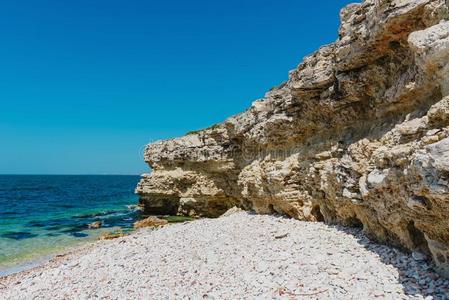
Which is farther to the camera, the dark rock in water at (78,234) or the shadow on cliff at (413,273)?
the dark rock in water at (78,234)

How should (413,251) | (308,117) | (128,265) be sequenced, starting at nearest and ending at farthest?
1. (413,251)
2. (128,265)
3. (308,117)

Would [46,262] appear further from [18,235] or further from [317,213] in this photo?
[317,213]

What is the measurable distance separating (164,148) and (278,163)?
22.6 metres

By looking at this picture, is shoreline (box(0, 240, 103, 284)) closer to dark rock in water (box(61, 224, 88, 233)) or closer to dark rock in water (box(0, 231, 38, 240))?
dark rock in water (box(0, 231, 38, 240))

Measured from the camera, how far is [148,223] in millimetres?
34250

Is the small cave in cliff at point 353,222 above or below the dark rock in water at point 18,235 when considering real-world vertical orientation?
above


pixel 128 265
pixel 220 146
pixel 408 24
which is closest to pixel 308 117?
pixel 408 24

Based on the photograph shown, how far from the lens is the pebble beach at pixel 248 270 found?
942 centimetres

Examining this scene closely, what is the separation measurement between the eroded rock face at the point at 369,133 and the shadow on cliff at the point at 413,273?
410mm

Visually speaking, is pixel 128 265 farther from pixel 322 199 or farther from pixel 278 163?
pixel 278 163

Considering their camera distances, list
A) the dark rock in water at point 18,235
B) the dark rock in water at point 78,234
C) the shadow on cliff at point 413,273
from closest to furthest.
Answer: the shadow on cliff at point 413,273, the dark rock in water at point 18,235, the dark rock in water at point 78,234

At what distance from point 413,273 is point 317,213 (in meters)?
9.43

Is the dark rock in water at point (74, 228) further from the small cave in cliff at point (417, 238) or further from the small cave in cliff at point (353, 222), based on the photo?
the small cave in cliff at point (417, 238)

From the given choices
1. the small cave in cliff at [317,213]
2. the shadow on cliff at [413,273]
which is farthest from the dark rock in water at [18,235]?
the shadow on cliff at [413,273]
